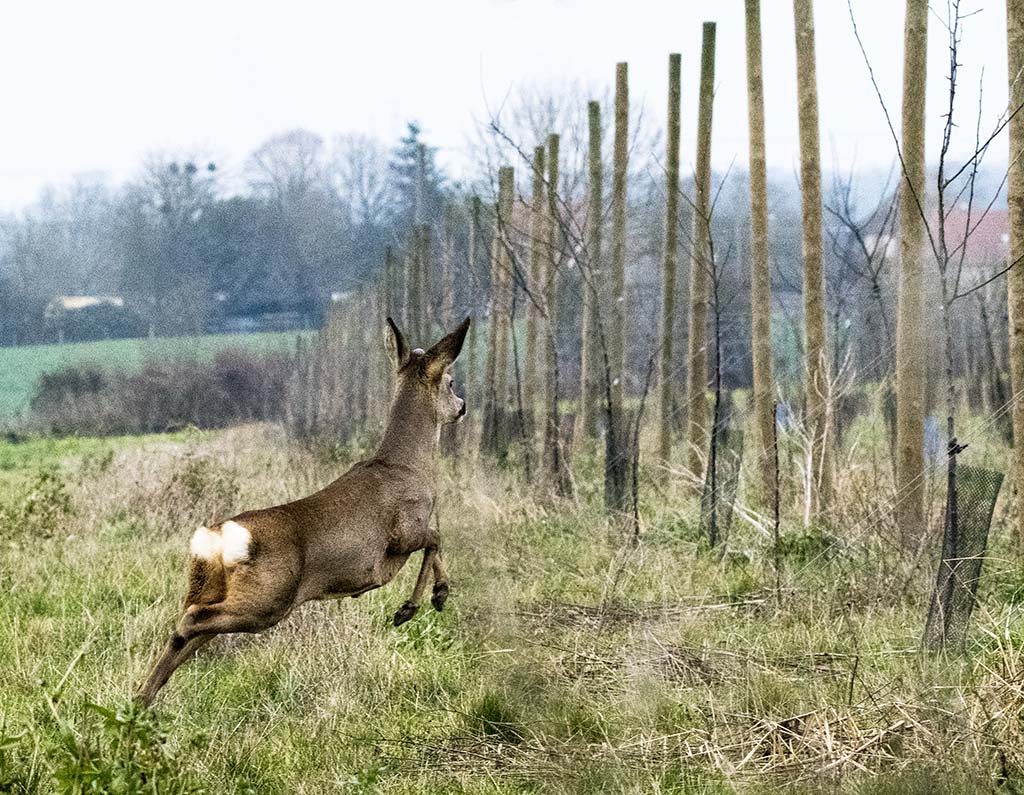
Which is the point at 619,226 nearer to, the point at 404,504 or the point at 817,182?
the point at 817,182

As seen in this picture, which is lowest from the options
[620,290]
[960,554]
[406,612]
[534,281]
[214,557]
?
[406,612]

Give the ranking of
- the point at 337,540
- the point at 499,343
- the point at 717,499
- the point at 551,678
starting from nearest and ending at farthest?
the point at 337,540 < the point at 551,678 < the point at 717,499 < the point at 499,343

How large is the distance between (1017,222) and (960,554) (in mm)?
3040

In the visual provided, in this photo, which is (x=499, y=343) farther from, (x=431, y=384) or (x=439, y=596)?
(x=439, y=596)

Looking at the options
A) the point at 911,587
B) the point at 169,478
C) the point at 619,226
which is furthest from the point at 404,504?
the point at 619,226

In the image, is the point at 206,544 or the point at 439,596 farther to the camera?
the point at 439,596

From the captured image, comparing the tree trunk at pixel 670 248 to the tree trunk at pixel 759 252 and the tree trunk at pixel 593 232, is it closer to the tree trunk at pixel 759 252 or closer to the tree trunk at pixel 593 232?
the tree trunk at pixel 593 232

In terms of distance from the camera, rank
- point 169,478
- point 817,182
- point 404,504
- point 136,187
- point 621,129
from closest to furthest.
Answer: point 404,504 → point 817,182 → point 169,478 → point 621,129 → point 136,187

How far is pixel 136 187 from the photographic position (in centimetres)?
7412

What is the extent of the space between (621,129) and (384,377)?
13.7 meters

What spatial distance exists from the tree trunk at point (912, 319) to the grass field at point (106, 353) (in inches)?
1475

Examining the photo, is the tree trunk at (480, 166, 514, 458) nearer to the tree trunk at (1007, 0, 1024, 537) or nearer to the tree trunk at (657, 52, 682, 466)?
the tree trunk at (657, 52, 682, 466)

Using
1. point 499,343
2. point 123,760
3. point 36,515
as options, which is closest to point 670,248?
point 499,343

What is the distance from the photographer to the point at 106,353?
2125 inches
